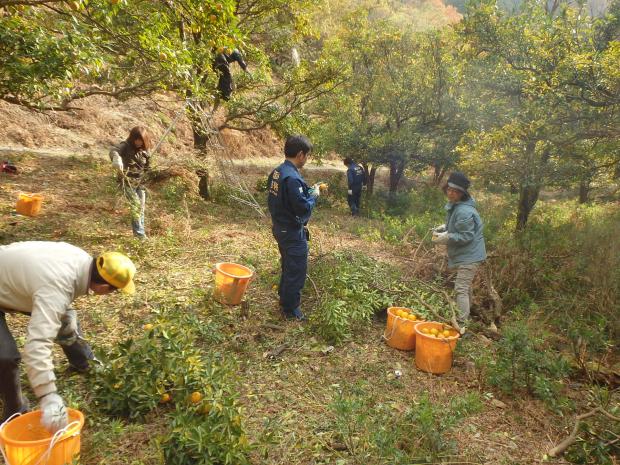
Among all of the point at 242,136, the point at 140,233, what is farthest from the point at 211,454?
the point at 242,136

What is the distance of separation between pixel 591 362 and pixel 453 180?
230 centimetres

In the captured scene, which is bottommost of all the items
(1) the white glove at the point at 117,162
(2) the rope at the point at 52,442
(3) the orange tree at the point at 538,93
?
(2) the rope at the point at 52,442

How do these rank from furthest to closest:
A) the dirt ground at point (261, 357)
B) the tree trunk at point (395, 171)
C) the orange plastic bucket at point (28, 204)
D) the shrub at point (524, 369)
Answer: the tree trunk at point (395, 171), the orange plastic bucket at point (28, 204), the shrub at point (524, 369), the dirt ground at point (261, 357)

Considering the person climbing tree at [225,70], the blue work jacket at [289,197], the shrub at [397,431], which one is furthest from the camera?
the person climbing tree at [225,70]

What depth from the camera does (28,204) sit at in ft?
21.7

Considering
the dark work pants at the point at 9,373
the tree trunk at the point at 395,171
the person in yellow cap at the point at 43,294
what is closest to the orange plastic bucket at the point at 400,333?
the person in yellow cap at the point at 43,294

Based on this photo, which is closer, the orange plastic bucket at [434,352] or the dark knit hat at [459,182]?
the orange plastic bucket at [434,352]

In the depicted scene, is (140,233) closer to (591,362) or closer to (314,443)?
(314,443)

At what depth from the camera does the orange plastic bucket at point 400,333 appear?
429 cm

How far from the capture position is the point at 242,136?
15.8 meters

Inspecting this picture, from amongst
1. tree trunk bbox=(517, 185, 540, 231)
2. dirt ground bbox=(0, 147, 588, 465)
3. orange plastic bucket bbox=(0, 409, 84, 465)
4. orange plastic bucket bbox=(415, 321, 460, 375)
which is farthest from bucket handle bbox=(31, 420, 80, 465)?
tree trunk bbox=(517, 185, 540, 231)

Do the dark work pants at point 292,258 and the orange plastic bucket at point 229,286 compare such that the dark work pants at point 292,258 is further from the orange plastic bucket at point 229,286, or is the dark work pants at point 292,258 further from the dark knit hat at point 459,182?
the dark knit hat at point 459,182

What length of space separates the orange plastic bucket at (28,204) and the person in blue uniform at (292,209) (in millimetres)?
4543

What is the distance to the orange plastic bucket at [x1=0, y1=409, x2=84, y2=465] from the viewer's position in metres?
1.99
